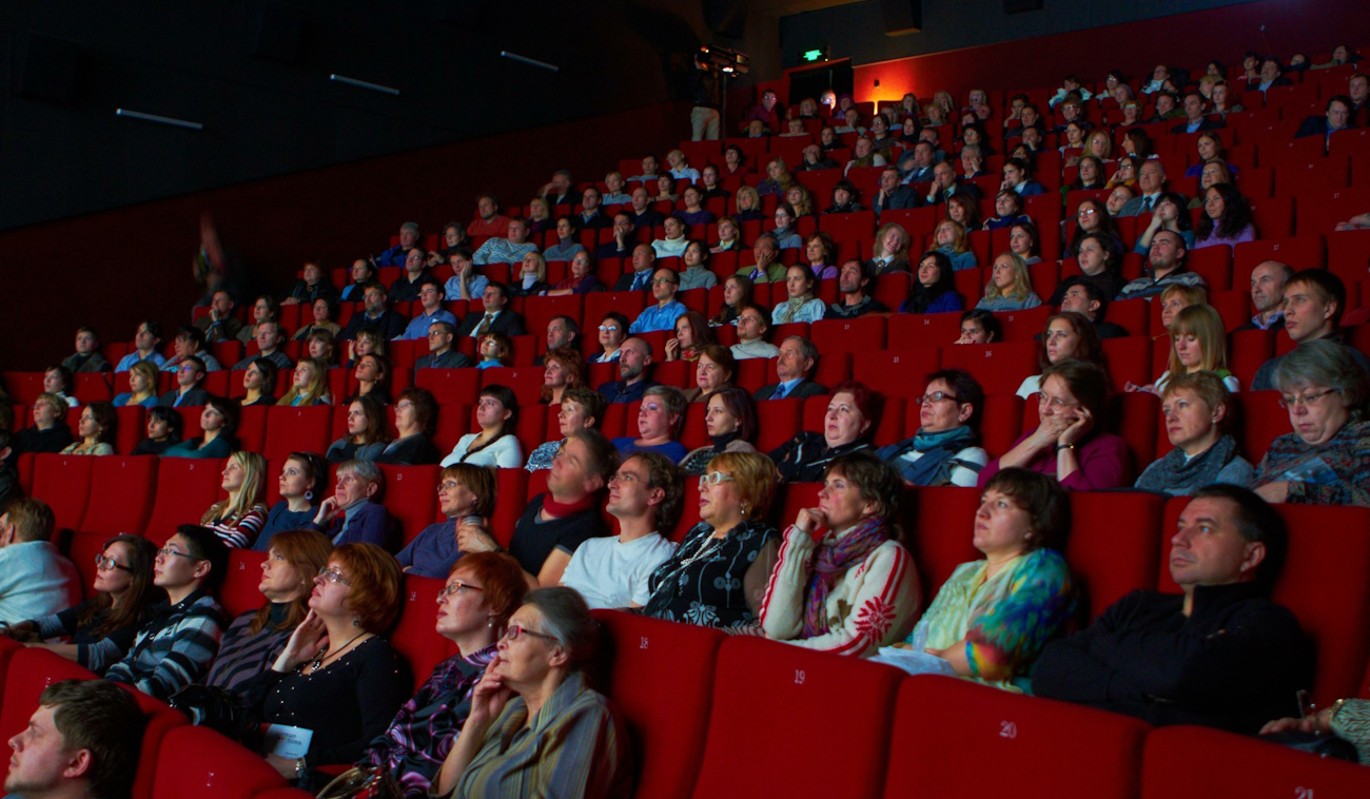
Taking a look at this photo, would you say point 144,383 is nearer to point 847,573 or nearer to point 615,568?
point 615,568

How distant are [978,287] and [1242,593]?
1.20m

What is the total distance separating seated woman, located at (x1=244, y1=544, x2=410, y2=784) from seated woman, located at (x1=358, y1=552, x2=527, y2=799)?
0.19ft

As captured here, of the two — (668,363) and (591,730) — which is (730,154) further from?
(591,730)

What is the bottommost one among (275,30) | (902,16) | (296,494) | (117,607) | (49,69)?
(117,607)

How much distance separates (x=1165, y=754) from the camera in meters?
0.44

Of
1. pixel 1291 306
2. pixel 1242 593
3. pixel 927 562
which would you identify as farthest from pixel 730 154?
pixel 1242 593

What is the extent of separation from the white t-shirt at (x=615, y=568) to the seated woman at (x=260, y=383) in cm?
121

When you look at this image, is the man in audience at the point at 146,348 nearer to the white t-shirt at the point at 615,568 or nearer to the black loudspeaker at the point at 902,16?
the white t-shirt at the point at 615,568

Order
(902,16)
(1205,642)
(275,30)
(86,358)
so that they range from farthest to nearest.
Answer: (902,16) < (275,30) < (86,358) < (1205,642)

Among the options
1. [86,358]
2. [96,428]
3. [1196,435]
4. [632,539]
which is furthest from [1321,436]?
[86,358]

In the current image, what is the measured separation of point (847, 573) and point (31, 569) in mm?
978

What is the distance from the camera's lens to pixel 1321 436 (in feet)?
2.56

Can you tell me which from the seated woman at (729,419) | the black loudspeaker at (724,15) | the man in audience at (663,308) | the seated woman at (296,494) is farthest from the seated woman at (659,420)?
the black loudspeaker at (724,15)

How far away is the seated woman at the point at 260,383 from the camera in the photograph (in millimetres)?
2021
